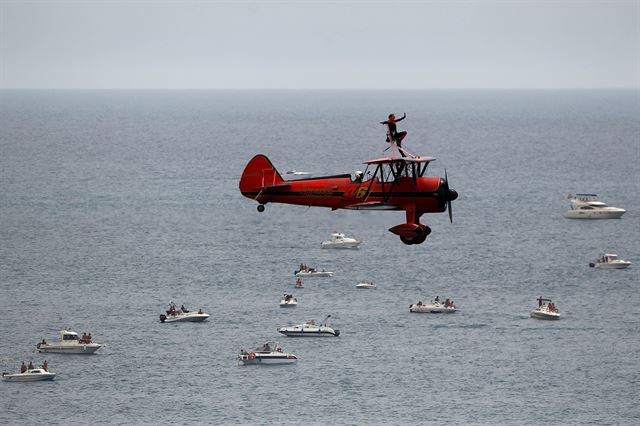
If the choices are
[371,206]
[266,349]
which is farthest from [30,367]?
[371,206]

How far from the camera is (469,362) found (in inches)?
7470

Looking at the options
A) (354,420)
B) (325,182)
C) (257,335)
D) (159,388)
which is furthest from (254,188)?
(257,335)

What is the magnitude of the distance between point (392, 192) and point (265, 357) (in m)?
133

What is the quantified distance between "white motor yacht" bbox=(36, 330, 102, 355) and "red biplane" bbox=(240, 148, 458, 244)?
447 feet

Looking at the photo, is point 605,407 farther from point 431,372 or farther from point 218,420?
point 218,420

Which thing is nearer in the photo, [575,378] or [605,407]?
[605,407]

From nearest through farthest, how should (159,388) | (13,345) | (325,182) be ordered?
(325,182)
(159,388)
(13,345)

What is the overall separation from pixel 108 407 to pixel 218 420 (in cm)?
1533

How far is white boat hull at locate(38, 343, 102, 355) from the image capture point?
194 metres

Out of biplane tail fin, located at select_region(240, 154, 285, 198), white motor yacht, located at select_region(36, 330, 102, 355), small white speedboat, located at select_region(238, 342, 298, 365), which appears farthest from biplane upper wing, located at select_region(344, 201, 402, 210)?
white motor yacht, located at select_region(36, 330, 102, 355)

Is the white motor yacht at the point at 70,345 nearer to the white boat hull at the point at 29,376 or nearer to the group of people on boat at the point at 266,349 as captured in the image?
the white boat hull at the point at 29,376

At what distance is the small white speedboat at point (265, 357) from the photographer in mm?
188375

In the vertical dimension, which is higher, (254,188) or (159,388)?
(254,188)

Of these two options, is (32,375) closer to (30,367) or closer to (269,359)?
(30,367)
